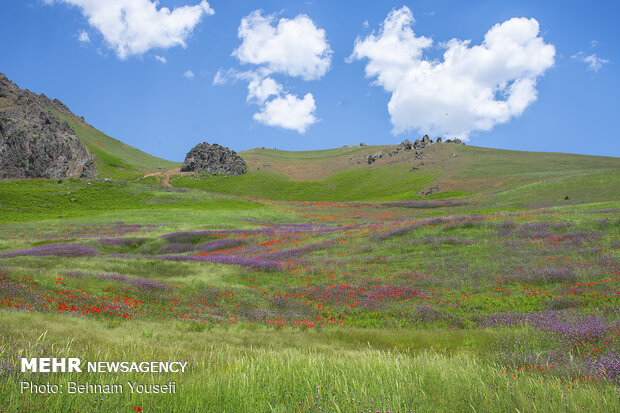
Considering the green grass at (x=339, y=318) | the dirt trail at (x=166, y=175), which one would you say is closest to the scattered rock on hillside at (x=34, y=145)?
the dirt trail at (x=166, y=175)

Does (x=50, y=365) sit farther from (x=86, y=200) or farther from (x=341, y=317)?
(x=86, y=200)

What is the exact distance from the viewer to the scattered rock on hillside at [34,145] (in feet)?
340

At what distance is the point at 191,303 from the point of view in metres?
16.1

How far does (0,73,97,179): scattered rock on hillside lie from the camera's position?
103688mm

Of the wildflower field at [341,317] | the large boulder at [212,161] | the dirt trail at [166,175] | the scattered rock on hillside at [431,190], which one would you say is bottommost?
the wildflower field at [341,317]

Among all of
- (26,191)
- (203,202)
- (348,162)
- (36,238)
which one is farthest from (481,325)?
(348,162)

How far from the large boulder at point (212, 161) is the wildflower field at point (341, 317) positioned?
120442mm

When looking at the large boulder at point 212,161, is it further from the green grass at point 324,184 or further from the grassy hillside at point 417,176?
the grassy hillside at point 417,176

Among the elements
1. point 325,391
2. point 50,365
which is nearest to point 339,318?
point 325,391

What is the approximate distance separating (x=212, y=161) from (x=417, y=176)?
328 ft

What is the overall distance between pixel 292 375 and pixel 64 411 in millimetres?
2620

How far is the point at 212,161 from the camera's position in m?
162

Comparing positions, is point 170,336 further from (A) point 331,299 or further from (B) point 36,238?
(B) point 36,238

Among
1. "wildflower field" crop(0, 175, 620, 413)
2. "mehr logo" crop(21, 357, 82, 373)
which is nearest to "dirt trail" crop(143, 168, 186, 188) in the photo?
"wildflower field" crop(0, 175, 620, 413)
